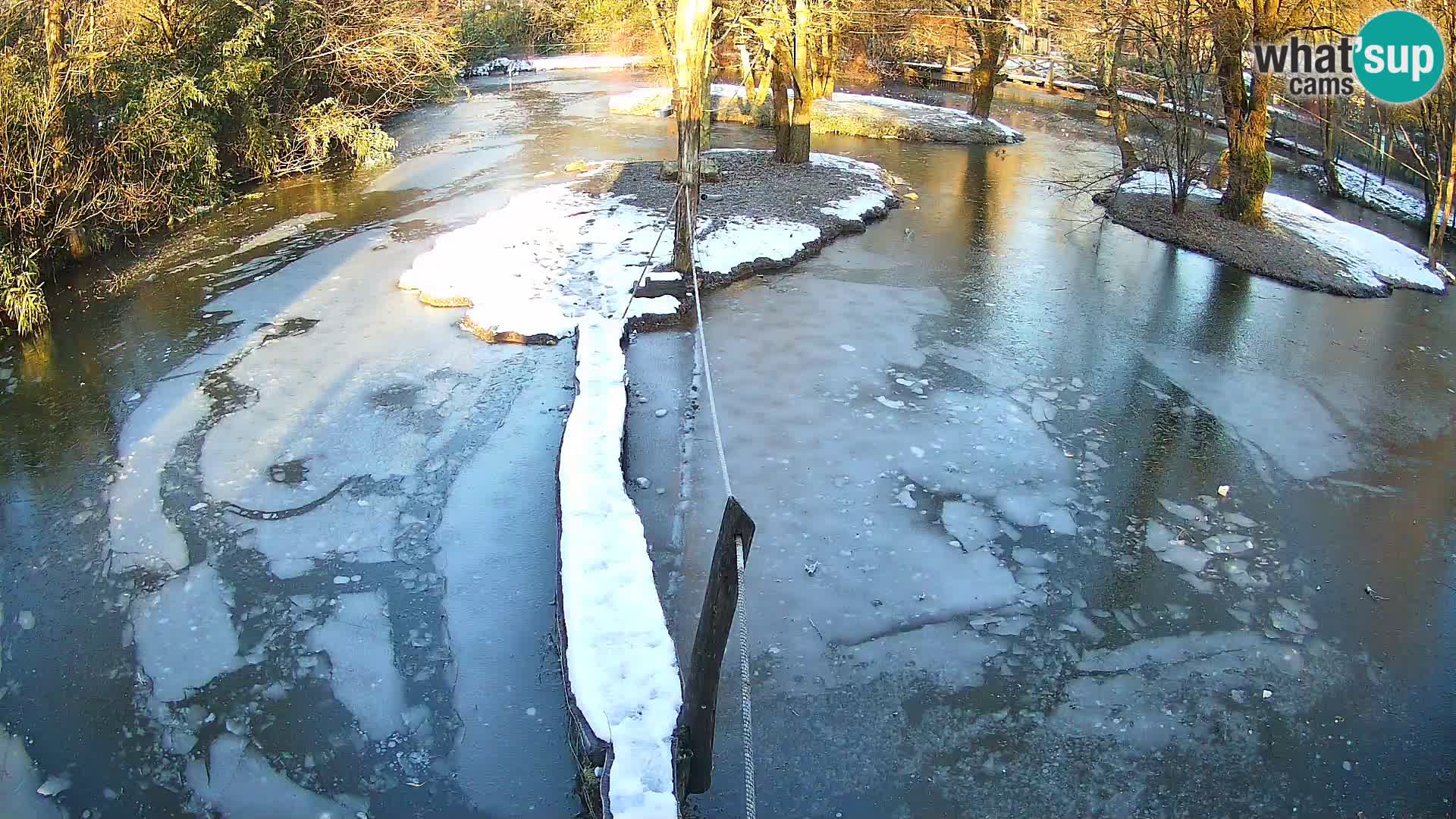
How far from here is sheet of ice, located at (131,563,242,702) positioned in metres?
5.74

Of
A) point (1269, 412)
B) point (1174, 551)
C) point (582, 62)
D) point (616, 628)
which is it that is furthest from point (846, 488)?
point (582, 62)

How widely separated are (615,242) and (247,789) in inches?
371

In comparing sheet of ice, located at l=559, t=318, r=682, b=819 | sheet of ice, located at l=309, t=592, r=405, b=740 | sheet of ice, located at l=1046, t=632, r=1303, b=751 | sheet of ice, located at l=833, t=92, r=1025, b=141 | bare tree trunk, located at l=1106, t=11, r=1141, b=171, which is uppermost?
sheet of ice, located at l=833, t=92, r=1025, b=141

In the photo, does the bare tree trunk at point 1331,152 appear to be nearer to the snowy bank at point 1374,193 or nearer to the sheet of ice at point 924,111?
the snowy bank at point 1374,193

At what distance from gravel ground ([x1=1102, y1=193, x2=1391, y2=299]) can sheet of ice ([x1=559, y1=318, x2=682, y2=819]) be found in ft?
31.9

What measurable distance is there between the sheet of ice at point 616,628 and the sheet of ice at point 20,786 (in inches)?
99.6

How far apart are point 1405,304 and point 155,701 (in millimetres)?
13162

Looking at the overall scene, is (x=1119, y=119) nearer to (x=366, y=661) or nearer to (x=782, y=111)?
(x=782, y=111)

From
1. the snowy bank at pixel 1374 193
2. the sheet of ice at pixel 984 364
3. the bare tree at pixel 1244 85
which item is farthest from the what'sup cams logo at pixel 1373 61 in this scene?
the sheet of ice at pixel 984 364

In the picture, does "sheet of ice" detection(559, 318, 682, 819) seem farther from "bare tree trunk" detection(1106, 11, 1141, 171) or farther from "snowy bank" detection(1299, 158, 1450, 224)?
"snowy bank" detection(1299, 158, 1450, 224)

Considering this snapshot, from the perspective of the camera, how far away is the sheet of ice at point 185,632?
5.74 metres

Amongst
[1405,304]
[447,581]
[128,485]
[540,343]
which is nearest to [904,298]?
[540,343]

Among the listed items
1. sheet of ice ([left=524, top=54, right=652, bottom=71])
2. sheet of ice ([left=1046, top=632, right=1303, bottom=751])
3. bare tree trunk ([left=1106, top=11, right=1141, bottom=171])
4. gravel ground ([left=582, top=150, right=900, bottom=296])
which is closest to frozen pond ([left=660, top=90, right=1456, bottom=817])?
sheet of ice ([left=1046, top=632, right=1303, bottom=751])

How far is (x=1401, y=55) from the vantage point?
14719mm
